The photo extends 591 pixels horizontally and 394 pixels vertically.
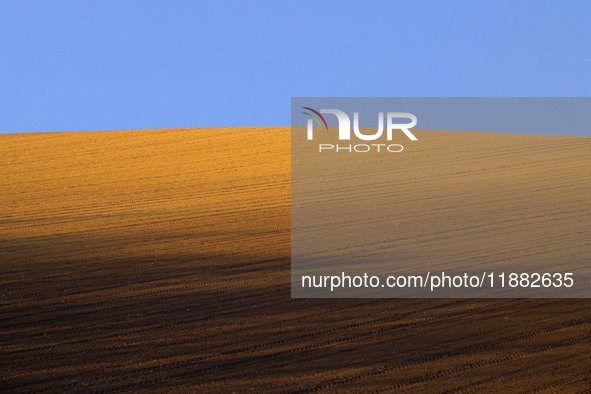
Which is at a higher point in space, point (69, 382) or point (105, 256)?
point (105, 256)

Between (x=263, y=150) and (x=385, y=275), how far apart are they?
1577 centimetres

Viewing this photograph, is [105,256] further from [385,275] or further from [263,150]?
[263,150]

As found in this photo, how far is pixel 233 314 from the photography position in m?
6.10

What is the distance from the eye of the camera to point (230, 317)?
237 inches

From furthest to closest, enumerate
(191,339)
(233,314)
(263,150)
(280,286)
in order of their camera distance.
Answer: (263,150) → (280,286) → (233,314) → (191,339)

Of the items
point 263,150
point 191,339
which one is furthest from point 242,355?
point 263,150

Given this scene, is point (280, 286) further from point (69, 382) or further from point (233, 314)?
point (69, 382)

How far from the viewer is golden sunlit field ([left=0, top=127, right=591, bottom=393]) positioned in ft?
15.0

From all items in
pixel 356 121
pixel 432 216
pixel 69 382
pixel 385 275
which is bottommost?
pixel 69 382

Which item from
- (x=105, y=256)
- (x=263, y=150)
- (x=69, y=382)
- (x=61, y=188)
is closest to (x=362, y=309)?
(x=69, y=382)

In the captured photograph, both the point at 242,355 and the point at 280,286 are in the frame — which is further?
the point at 280,286

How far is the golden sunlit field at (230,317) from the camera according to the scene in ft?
15.0

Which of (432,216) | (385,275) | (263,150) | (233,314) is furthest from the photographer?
(263,150)

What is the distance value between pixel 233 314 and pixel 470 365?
2571 millimetres
